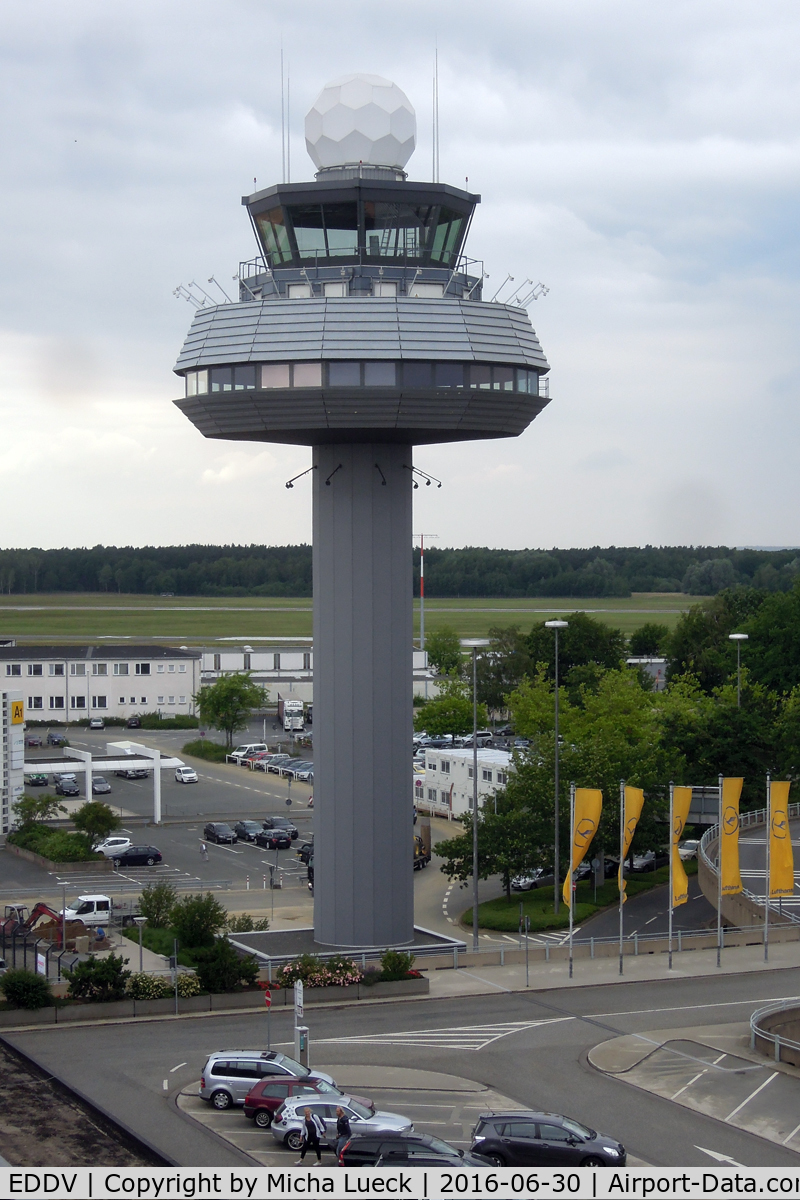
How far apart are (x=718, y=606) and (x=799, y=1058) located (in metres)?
97.0

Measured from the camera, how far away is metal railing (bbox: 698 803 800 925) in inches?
1829

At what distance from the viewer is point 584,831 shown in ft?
140

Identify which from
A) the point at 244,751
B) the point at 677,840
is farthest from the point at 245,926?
the point at 244,751

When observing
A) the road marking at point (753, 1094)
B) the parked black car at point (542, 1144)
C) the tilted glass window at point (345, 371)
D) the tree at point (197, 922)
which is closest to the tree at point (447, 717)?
the tree at point (197, 922)

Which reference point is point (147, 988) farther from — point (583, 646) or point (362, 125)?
point (583, 646)

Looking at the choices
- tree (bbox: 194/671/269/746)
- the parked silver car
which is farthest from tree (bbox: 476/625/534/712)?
the parked silver car

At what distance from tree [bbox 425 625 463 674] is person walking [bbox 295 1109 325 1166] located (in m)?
108

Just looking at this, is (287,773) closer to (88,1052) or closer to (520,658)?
(520,658)

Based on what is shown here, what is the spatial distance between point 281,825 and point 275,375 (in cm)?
3730

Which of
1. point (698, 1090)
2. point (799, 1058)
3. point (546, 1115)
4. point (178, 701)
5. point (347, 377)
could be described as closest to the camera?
point (546, 1115)

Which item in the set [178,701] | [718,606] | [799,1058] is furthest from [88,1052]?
[718,606]

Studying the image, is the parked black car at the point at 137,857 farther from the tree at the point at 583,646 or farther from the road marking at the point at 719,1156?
the tree at the point at 583,646

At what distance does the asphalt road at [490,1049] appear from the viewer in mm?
27125

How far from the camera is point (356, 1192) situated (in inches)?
877
